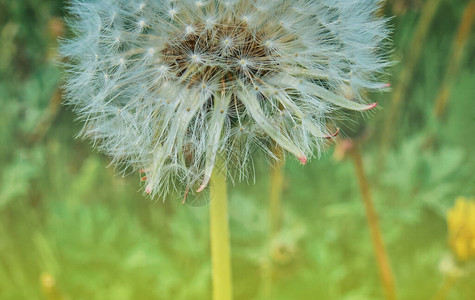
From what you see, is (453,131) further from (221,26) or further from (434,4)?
(221,26)

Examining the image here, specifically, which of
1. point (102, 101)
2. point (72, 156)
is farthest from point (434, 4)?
point (72, 156)

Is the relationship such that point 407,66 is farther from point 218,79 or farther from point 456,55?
point 218,79

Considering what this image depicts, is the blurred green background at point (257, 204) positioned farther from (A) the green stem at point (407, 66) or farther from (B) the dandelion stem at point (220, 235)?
(B) the dandelion stem at point (220, 235)

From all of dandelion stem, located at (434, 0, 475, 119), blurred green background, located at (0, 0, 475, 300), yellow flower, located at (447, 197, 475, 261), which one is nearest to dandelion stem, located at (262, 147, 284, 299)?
blurred green background, located at (0, 0, 475, 300)

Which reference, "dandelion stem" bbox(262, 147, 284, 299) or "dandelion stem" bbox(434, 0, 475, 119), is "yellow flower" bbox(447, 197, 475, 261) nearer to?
"dandelion stem" bbox(262, 147, 284, 299)

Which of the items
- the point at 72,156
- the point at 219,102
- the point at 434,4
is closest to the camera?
the point at 219,102

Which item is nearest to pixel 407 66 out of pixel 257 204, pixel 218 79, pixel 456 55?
A: pixel 456 55
